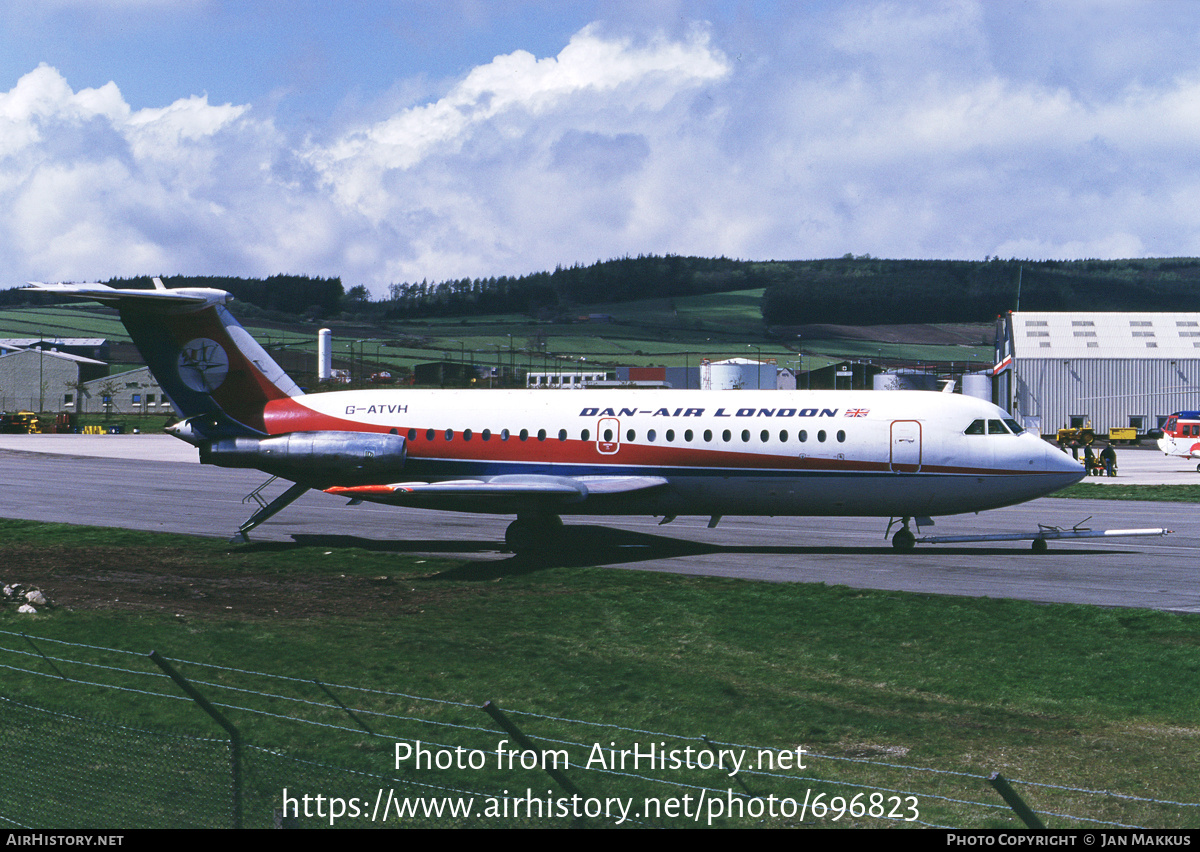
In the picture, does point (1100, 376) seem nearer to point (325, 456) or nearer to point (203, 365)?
point (325, 456)

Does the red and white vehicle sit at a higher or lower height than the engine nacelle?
higher

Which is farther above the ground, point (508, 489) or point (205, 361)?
point (205, 361)

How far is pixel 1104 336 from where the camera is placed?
8544cm

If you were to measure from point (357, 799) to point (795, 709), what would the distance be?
634cm

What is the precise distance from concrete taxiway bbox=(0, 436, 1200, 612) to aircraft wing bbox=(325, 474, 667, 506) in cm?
171

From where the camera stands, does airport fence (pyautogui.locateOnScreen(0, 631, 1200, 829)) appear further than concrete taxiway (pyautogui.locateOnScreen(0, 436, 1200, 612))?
No

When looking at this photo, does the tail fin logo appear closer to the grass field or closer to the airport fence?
the grass field

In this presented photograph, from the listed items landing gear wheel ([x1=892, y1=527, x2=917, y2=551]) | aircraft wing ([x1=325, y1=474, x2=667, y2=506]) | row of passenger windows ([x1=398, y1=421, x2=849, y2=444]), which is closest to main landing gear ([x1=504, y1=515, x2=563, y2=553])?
aircraft wing ([x1=325, y1=474, x2=667, y2=506])

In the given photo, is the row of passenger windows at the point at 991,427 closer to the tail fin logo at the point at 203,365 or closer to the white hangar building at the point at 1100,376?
the tail fin logo at the point at 203,365

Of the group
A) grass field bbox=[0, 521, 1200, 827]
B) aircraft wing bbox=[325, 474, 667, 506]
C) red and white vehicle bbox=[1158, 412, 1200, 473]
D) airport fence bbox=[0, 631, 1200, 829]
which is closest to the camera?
airport fence bbox=[0, 631, 1200, 829]

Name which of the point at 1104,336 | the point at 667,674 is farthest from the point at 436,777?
the point at 1104,336

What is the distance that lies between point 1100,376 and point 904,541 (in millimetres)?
65066

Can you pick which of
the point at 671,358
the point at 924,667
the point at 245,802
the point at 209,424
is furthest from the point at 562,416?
the point at 671,358

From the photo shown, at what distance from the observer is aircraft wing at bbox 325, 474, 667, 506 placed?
2558cm
